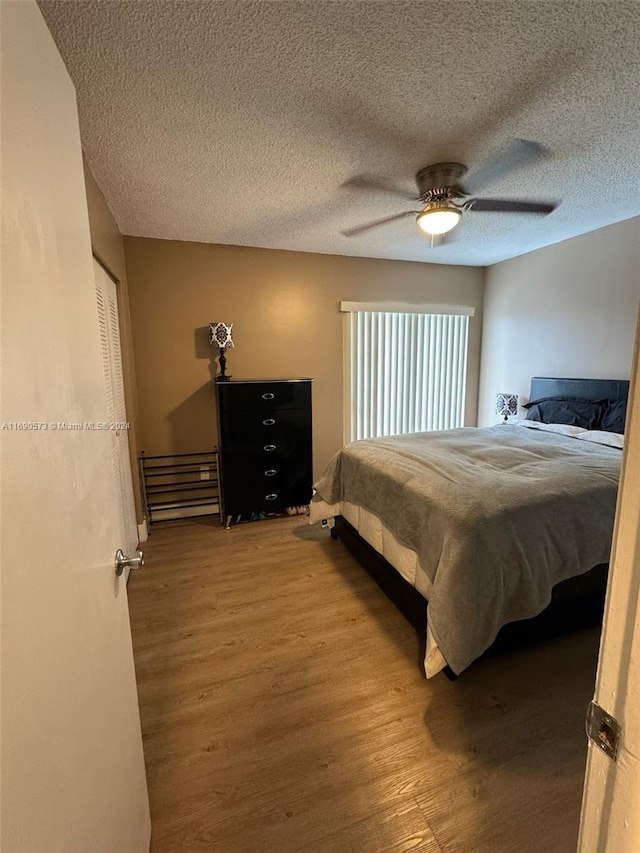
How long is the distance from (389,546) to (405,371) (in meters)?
2.60

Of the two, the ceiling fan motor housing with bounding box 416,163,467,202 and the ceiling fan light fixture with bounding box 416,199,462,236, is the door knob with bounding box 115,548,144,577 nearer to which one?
the ceiling fan light fixture with bounding box 416,199,462,236

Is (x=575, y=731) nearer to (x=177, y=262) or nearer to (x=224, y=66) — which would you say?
(x=224, y=66)

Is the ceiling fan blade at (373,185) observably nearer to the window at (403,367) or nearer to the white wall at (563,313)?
the window at (403,367)

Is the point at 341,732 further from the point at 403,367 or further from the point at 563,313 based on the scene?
the point at 563,313

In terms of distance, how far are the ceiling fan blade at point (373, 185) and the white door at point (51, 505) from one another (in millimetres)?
1689

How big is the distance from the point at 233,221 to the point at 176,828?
3.31 metres

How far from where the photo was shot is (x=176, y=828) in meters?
1.18

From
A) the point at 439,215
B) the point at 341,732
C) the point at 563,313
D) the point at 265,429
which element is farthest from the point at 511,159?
the point at 341,732

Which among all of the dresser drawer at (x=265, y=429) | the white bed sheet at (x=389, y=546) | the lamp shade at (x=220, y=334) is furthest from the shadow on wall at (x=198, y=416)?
the white bed sheet at (x=389, y=546)

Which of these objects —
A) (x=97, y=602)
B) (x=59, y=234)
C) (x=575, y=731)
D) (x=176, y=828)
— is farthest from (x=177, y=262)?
(x=575, y=731)

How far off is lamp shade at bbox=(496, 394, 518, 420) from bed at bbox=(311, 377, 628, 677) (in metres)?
1.15

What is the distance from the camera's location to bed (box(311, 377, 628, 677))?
1.53 meters

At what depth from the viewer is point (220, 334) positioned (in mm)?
3365

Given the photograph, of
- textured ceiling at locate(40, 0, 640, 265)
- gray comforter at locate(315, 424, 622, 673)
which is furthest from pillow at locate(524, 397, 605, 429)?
textured ceiling at locate(40, 0, 640, 265)
